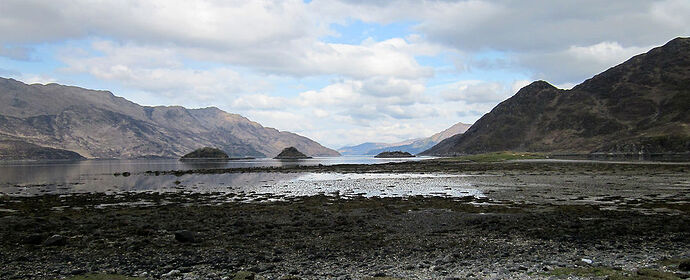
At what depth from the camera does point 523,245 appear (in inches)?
727

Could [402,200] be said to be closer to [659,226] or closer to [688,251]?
[659,226]

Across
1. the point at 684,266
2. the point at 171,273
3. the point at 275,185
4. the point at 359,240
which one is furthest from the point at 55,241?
the point at 275,185

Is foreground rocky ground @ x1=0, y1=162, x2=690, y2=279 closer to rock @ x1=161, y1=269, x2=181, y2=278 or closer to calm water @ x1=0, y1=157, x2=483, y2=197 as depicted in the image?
rock @ x1=161, y1=269, x2=181, y2=278

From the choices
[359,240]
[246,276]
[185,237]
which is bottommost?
[359,240]

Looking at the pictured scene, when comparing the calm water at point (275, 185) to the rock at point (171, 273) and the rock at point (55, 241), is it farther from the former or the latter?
the rock at point (171, 273)

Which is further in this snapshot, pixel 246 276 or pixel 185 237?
pixel 185 237

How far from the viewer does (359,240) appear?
2042 cm

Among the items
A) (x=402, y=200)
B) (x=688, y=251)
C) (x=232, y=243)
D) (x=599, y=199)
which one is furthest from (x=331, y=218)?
(x=599, y=199)

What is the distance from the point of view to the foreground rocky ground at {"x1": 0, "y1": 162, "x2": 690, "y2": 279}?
14664mm

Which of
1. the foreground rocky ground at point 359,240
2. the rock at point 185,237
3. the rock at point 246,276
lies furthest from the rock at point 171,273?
the rock at point 185,237


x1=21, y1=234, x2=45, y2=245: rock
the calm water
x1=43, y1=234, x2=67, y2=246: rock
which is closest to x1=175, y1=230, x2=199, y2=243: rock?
x1=43, y1=234, x2=67, y2=246: rock

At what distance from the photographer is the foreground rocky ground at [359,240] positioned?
14.7 metres

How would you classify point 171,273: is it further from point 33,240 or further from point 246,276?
point 33,240

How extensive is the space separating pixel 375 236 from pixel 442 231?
425 cm
